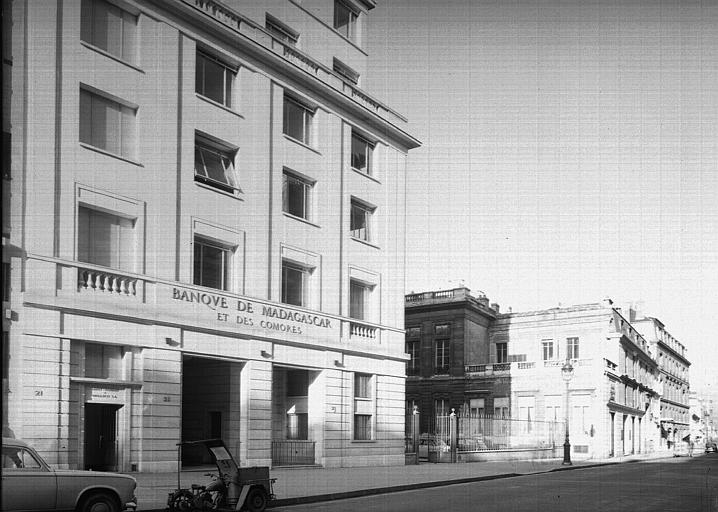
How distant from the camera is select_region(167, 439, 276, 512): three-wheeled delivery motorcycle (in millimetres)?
14836

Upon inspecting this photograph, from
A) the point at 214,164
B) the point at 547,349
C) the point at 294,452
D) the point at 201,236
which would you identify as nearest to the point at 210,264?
the point at 201,236

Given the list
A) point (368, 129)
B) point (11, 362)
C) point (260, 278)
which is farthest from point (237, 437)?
point (368, 129)

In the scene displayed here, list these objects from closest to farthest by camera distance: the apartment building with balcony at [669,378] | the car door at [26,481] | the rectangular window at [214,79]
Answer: the car door at [26,481] → the rectangular window at [214,79] → the apartment building with balcony at [669,378]

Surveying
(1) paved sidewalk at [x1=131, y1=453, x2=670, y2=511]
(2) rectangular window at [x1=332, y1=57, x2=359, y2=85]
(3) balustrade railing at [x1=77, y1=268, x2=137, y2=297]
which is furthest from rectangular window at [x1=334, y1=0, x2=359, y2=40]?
(1) paved sidewalk at [x1=131, y1=453, x2=670, y2=511]

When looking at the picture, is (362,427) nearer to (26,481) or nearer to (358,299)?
(358,299)

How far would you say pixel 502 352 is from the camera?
69438 mm

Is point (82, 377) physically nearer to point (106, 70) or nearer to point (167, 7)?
point (106, 70)

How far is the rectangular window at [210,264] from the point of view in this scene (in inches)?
1093

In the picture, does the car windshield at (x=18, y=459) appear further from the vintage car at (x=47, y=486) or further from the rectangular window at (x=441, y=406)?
the rectangular window at (x=441, y=406)

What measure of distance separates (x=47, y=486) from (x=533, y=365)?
53308 mm

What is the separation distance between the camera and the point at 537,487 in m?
24.6

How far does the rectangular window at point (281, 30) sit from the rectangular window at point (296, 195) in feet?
17.8

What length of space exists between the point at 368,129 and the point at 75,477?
26.4m

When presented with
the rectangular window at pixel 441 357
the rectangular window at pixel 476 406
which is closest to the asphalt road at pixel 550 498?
the rectangular window at pixel 476 406
